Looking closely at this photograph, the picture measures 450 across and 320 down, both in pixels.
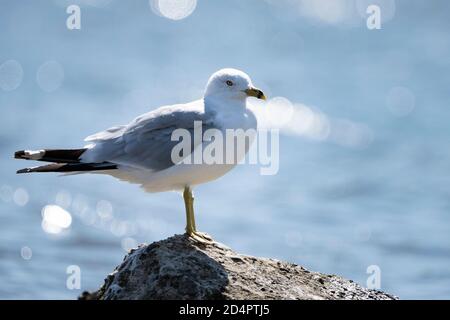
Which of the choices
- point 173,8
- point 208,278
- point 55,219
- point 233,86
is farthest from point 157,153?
point 173,8

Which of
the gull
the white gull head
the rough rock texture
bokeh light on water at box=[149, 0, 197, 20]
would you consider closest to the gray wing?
the gull

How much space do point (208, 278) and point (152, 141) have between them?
1.55 m

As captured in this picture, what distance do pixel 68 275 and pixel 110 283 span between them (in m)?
5.48

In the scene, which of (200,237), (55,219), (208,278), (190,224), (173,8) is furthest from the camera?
(173,8)

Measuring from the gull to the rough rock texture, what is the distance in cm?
45

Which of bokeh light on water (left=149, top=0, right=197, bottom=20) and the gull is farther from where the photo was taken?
bokeh light on water (left=149, top=0, right=197, bottom=20)

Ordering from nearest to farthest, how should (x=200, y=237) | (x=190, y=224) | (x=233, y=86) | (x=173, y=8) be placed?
(x=200, y=237) < (x=190, y=224) < (x=233, y=86) < (x=173, y=8)

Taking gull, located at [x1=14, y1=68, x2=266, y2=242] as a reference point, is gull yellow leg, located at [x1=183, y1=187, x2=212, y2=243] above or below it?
below

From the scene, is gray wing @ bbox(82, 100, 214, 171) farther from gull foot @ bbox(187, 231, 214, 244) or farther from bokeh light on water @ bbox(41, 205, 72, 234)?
bokeh light on water @ bbox(41, 205, 72, 234)

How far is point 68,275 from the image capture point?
12352 millimetres

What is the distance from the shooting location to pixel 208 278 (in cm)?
674

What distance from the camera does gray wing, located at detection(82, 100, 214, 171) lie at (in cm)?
769

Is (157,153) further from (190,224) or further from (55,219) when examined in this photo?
(55,219)
